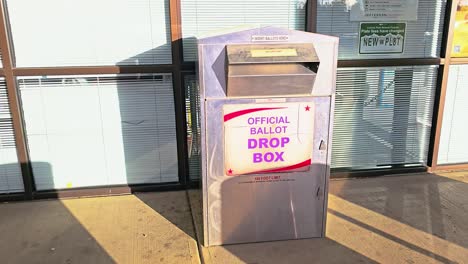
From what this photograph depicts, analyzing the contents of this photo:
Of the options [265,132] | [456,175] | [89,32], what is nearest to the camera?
[265,132]

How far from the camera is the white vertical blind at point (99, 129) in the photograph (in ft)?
12.1

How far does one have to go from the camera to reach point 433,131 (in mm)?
4379

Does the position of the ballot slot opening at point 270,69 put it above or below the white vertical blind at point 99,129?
above

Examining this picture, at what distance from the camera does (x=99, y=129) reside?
3.85 meters

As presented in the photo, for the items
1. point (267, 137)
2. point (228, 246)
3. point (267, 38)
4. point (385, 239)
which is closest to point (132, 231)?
point (228, 246)

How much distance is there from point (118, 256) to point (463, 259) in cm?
244

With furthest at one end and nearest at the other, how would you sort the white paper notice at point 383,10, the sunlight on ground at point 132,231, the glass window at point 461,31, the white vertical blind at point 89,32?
1. the glass window at point 461,31
2. the white paper notice at point 383,10
3. the white vertical blind at point 89,32
4. the sunlight on ground at point 132,231

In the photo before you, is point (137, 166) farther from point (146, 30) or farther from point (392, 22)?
point (392, 22)

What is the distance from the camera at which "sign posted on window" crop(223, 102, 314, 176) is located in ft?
9.16

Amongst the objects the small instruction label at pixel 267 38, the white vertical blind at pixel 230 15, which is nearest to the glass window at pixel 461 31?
the white vertical blind at pixel 230 15

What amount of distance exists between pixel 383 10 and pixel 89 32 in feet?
9.15

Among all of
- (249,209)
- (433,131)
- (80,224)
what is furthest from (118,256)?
(433,131)

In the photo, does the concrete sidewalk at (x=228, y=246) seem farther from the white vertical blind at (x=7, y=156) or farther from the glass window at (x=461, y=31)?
the glass window at (x=461, y=31)

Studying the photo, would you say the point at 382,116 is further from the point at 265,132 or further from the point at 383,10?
the point at 265,132
